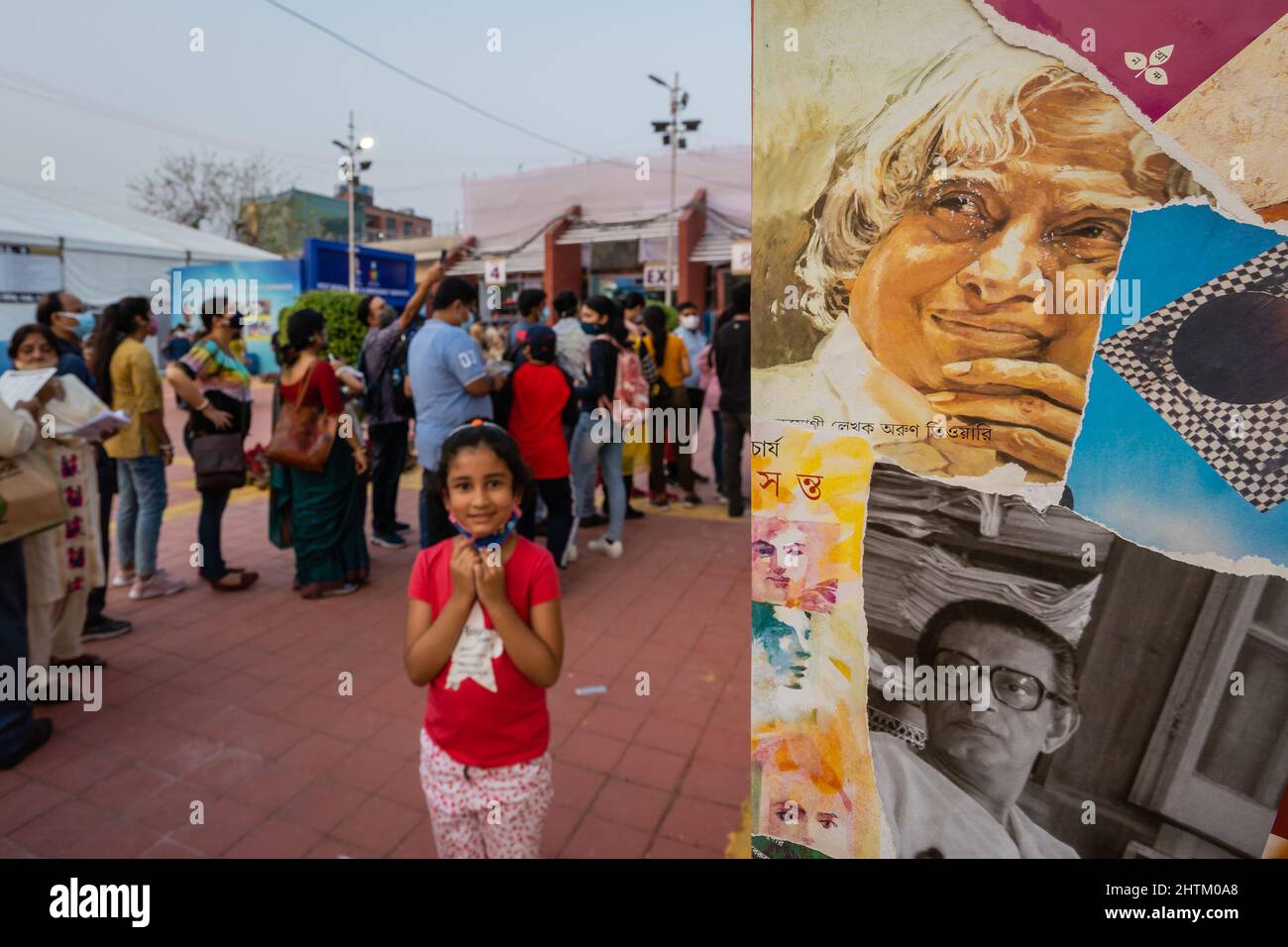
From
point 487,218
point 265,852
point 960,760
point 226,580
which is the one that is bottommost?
point 265,852

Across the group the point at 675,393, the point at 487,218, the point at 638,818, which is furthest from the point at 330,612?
the point at 487,218

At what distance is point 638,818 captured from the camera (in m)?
2.53

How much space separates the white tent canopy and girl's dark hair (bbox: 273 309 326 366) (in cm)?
Result: 906

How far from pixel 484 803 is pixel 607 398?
3759 mm

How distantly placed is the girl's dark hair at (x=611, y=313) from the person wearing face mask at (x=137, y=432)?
2648mm

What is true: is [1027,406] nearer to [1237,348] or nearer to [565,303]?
[1237,348]

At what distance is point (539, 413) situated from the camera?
4480mm

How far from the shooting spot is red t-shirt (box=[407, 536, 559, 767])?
5.64 feet

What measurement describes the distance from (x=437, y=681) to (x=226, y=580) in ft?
11.8

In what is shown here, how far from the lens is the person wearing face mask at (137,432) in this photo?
14.0ft

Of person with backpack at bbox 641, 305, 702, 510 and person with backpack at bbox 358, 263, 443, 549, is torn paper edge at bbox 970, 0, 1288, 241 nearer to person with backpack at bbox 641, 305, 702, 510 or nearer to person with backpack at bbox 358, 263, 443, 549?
person with backpack at bbox 358, 263, 443, 549

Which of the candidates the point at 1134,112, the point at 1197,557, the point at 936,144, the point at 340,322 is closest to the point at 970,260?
the point at 936,144

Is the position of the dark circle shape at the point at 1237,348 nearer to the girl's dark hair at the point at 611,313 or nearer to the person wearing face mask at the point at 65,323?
the girl's dark hair at the point at 611,313
